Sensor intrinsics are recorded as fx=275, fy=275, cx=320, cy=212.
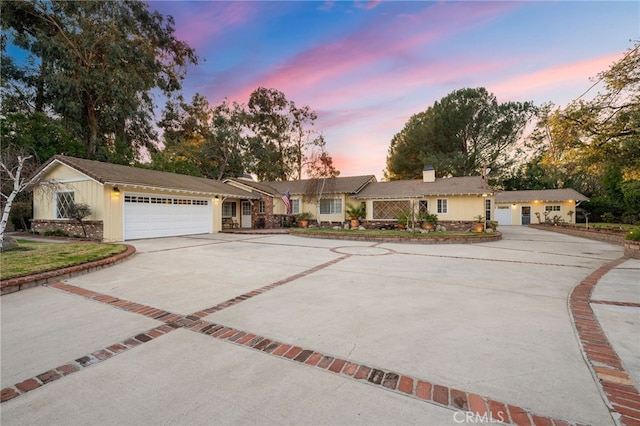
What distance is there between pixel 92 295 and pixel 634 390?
6.42 meters

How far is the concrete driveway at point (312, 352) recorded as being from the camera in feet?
6.07

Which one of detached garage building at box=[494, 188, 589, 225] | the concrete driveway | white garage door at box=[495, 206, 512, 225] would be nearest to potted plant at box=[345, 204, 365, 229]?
the concrete driveway

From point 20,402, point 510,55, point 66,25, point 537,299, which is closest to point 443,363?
point 537,299

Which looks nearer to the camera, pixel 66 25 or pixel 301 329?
pixel 301 329

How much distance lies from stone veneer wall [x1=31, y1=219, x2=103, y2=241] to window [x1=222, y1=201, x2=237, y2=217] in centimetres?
783

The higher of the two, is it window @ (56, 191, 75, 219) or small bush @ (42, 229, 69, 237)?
window @ (56, 191, 75, 219)

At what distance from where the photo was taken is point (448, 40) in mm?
10023

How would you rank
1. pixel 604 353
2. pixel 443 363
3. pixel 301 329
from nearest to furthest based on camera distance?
pixel 443 363 < pixel 604 353 < pixel 301 329

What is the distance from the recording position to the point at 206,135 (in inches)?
1180

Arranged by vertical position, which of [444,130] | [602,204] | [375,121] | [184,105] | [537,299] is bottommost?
[537,299]

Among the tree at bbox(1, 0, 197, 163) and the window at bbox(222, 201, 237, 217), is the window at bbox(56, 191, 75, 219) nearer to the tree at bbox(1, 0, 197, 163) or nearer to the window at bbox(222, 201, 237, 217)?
the window at bbox(222, 201, 237, 217)

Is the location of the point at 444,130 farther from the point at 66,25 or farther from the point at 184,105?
the point at 66,25

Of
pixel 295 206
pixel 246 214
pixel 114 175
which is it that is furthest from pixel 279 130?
pixel 114 175

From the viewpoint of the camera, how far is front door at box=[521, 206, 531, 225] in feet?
85.2
